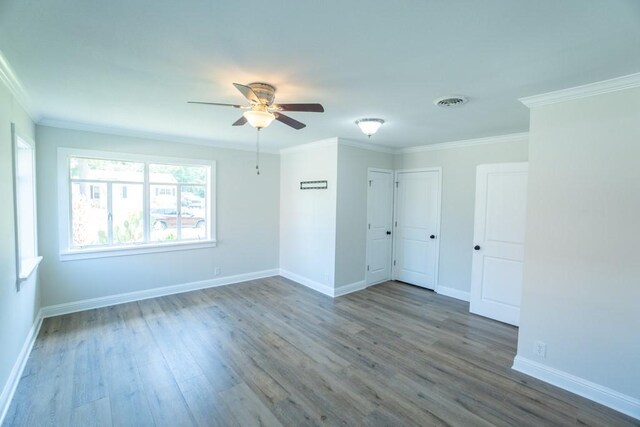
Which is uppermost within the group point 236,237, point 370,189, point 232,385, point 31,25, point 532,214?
point 31,25

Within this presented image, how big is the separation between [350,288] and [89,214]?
4033mm

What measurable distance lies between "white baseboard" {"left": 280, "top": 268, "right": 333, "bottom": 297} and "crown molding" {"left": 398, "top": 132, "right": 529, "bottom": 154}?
2.84m

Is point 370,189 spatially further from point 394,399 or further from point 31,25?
point 31,25

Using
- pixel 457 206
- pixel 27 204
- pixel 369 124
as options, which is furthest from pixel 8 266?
pixel 457 206

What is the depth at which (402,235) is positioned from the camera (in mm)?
5520

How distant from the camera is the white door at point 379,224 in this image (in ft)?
17.0

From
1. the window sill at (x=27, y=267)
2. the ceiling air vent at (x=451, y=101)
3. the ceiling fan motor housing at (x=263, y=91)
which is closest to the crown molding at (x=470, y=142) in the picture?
the ceiling air vent at (x=451, y=101)

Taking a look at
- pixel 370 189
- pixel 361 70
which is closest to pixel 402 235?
pixel 370 189

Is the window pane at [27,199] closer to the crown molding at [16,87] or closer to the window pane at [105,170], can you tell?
the crown molding at [16,87]

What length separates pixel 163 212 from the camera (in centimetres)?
468

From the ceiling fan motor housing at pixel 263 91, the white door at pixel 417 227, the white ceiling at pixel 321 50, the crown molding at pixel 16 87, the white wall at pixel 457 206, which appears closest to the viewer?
the white ceiling at pixel 321 50

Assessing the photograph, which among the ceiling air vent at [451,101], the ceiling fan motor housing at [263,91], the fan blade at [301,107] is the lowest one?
the fan blade at [301,107]

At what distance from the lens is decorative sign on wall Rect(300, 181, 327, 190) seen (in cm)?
485

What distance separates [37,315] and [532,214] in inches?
217
